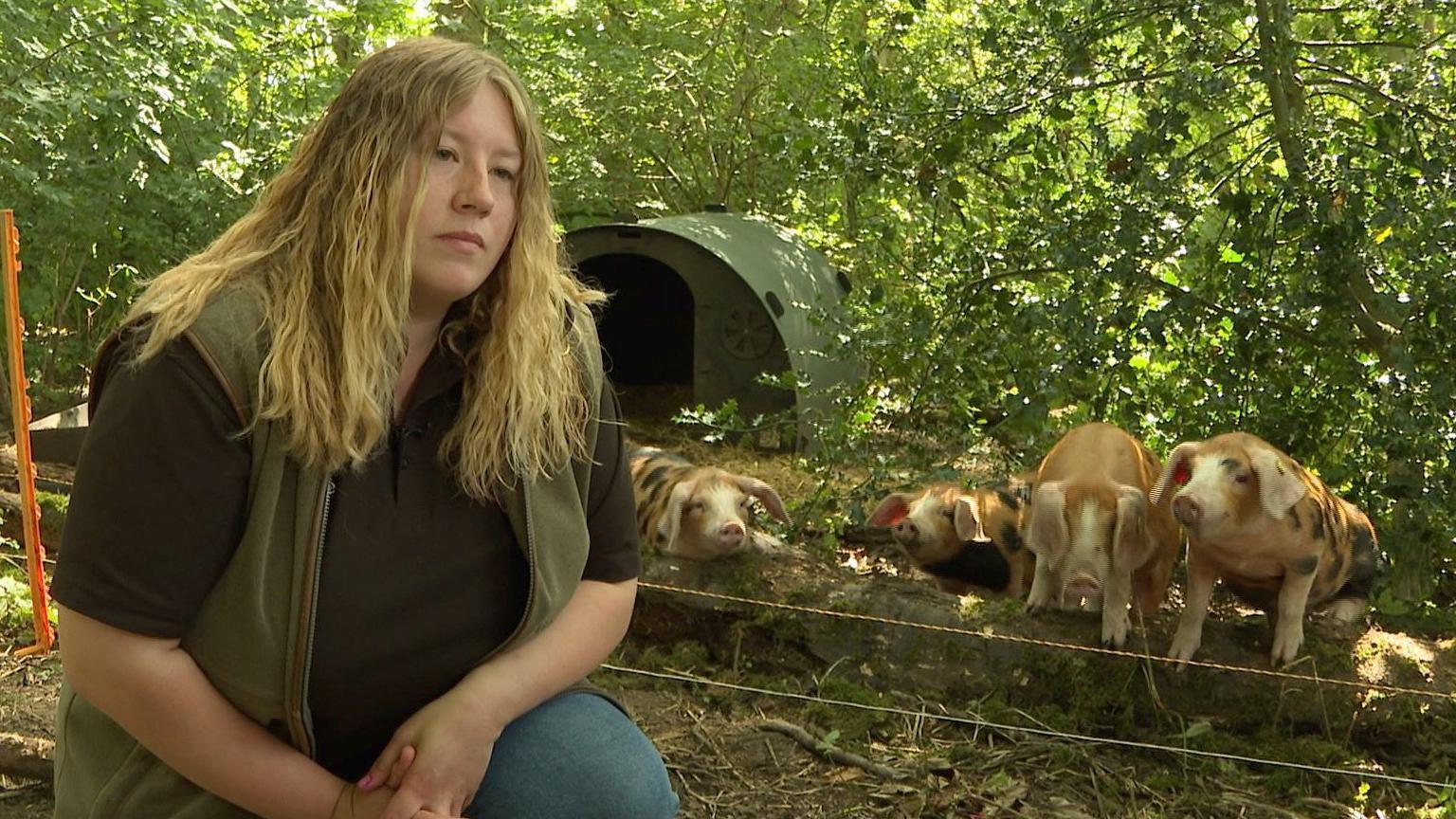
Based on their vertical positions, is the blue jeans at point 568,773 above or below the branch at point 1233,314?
below

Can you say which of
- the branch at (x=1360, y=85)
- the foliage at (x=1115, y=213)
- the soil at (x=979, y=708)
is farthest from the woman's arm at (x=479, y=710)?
the branch at (x=1360, y=85)

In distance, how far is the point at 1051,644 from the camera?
14.8ft

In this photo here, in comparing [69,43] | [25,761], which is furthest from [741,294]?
[25,761]

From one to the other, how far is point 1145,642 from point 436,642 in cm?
289

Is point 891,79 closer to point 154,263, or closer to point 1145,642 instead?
point 1145,642

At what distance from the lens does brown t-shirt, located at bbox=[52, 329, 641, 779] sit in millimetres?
1912

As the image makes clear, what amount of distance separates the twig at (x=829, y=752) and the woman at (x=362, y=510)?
182 centimetres

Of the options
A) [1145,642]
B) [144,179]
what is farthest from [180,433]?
[144,179]

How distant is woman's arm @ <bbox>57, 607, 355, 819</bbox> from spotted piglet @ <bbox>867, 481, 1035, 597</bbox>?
3.79 m

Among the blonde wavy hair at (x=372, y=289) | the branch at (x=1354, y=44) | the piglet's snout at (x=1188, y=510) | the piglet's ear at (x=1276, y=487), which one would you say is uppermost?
the branch at (x=1354, y=44)

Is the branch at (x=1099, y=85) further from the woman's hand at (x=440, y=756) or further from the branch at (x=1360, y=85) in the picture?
the woman's hand at (x=440, y=756)

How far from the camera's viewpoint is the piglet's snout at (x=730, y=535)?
513cm

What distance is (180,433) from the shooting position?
1.92 metres

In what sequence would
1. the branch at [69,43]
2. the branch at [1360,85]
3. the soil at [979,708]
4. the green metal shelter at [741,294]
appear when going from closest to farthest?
the soil at [979,708]
the branch at [1360,85]
the branch at [69,43]
the green metal shelter at [741,294]
